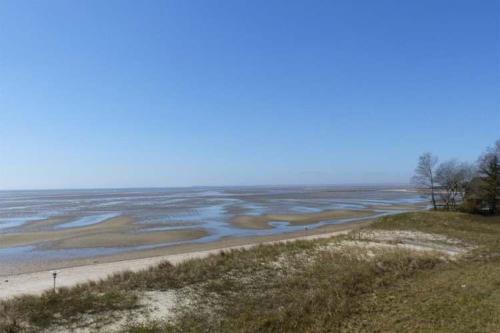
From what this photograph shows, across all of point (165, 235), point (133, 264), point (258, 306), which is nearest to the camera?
point (258, 306)

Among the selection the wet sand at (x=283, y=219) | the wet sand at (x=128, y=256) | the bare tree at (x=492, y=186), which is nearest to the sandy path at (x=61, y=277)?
the wet sand at (x=128, y=256)

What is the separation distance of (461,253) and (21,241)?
31052 mm

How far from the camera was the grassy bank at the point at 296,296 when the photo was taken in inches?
380

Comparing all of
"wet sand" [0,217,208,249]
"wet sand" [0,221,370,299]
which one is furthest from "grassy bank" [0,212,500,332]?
"wet sand" [0,217,208,249]

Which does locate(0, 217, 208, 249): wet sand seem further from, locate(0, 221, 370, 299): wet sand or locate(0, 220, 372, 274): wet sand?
locate(0, 221, 370, 299): wet sand

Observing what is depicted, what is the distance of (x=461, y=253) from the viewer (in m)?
19.5

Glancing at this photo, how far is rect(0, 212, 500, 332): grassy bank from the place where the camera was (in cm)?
964

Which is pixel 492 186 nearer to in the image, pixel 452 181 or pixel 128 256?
pixel 452 181

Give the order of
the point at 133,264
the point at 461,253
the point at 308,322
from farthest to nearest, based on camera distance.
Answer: the point at 133,264 → the point at 461,253 → the point at 308,322

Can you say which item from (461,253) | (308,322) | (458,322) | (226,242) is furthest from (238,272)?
(226,242)

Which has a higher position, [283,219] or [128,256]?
[283,219]

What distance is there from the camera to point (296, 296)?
1206 centimetres

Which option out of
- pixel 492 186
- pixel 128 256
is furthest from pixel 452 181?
pixel 128 256

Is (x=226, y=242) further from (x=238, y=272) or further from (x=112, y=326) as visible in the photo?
(x=112, y=326)
